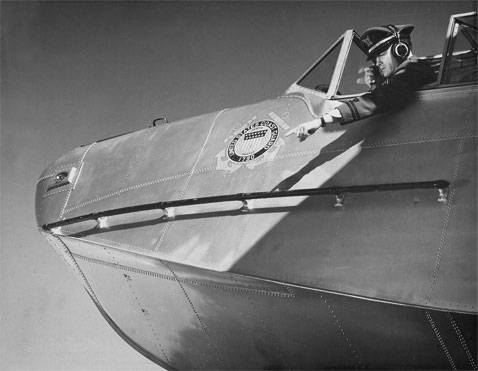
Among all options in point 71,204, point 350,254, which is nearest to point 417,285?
point 350,254

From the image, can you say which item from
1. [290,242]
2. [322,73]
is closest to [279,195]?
[290,242]

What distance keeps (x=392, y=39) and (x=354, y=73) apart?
77cm

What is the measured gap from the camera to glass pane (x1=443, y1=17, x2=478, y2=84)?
5281 millimetres

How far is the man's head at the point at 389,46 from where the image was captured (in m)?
5.45

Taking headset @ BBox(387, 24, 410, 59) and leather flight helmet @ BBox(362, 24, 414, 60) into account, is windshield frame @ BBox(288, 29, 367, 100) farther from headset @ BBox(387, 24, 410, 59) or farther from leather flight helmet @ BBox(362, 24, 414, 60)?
headset @ BBox(387, 24, 410, 59)

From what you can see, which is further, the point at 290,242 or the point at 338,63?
the point at 338,63

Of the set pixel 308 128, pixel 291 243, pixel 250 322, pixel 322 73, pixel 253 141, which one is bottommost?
pixel 250 322

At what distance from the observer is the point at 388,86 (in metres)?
5.20

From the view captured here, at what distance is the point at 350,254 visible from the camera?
477 centimetres

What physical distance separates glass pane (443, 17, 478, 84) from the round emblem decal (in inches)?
71.8

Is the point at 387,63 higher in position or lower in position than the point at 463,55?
higher

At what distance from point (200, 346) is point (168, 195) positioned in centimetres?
179

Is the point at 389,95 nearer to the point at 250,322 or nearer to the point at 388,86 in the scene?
the point at 388,86

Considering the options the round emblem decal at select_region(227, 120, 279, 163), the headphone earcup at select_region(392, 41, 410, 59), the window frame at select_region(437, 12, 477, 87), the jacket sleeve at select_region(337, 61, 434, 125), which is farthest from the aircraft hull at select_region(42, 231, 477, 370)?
the headphone earcup at select_region(392, 41, 410, 59)
